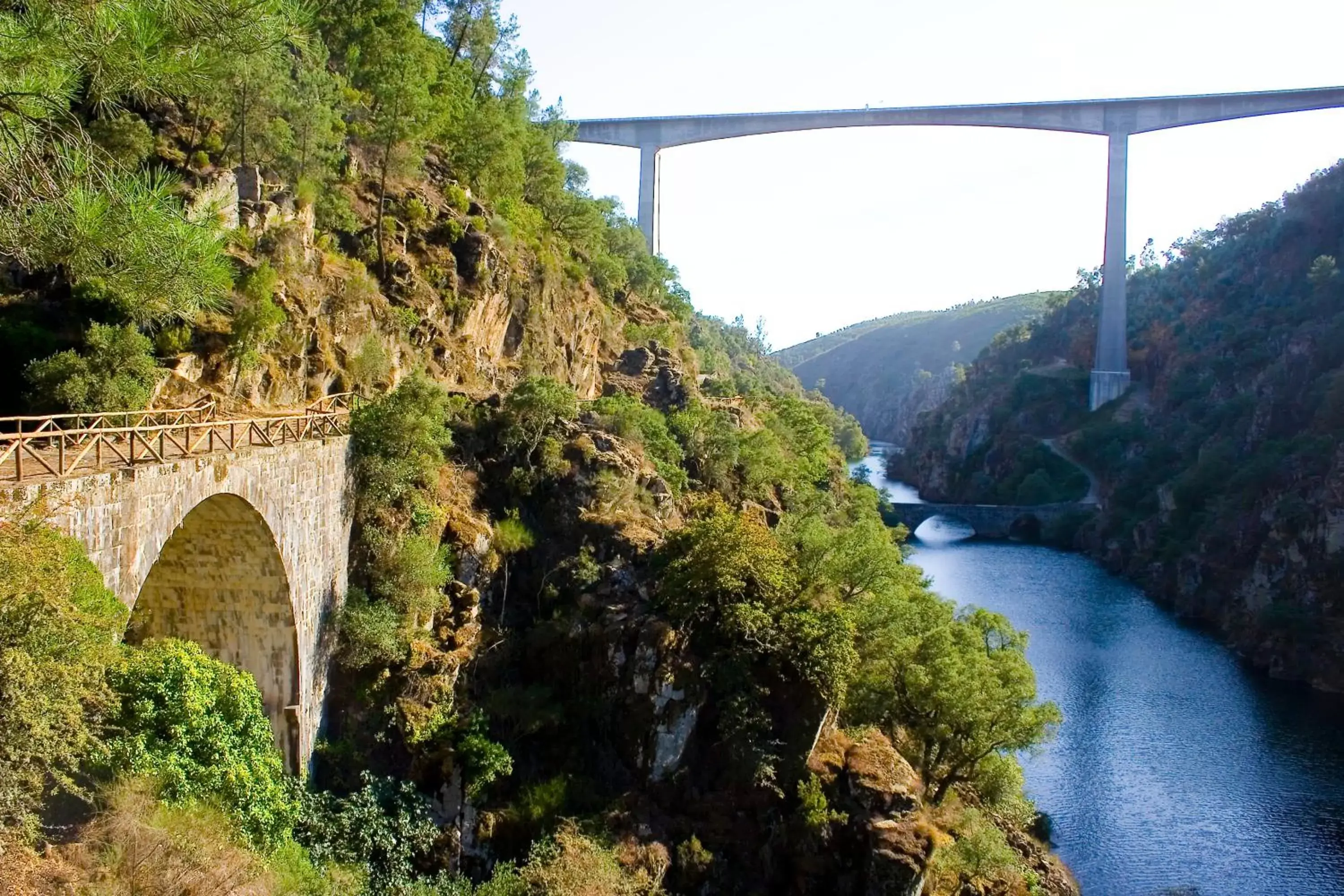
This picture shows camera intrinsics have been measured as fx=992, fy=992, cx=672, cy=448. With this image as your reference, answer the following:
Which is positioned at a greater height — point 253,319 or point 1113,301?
point 1113,301

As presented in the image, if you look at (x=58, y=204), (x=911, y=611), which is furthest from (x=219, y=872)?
(x=911, y=611)

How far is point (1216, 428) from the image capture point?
56.9 metres

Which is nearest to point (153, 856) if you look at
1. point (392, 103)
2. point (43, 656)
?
point (43, 656)

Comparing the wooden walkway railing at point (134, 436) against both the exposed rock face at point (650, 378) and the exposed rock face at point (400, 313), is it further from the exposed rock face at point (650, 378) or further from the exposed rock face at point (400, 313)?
the exposed rock face at point (650, 378)

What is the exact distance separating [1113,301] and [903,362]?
71.8m

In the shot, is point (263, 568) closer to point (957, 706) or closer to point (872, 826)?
point (872, 826)

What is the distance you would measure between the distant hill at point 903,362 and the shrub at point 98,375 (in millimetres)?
106216

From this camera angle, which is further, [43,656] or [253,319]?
[253,319]

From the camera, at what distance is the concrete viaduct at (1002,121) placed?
6016 cm

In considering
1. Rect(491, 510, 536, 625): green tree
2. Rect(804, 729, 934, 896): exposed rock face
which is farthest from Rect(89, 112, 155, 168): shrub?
Rect(804, 729, 934, 896): exposed rock face

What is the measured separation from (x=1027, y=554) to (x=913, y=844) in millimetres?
43355

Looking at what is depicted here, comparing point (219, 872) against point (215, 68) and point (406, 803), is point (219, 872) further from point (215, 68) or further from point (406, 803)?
point (215, 68)

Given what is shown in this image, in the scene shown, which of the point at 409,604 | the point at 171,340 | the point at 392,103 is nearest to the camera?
the point at 171,340

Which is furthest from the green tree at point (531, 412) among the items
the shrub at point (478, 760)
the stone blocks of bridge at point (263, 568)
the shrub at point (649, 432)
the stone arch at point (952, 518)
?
the stone arch at point (952, 518)
